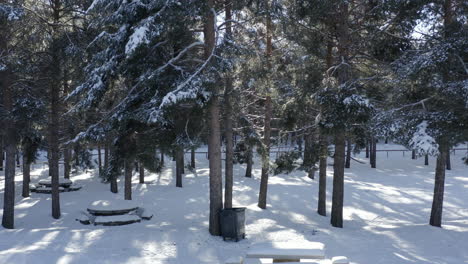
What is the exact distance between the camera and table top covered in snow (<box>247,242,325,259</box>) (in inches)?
241

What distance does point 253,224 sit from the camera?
43.2ft

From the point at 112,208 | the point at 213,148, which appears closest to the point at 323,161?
the point at 213,148

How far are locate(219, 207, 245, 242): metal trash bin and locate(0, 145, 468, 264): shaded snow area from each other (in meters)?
0.23

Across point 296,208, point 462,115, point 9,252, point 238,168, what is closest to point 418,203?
point 296,208

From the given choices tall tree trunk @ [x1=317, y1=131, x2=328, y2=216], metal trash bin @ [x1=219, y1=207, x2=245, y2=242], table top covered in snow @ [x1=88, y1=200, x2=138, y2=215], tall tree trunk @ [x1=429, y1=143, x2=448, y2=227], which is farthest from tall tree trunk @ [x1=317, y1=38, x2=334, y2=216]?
table top covered in snow @ [x1=88, y1=200, x2=138, y2=215]

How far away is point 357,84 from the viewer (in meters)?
11.1

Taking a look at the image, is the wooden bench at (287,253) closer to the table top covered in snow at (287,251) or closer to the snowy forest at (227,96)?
the table top covered in snow at (287,251)

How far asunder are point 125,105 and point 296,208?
9290mm

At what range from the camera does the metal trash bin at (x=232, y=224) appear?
377 inches

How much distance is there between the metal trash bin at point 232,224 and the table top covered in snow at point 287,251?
9.44 feet

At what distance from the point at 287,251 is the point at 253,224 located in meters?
7.02

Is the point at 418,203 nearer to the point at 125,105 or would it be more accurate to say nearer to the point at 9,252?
the point at 125,105

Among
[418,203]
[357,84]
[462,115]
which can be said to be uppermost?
[357,84]

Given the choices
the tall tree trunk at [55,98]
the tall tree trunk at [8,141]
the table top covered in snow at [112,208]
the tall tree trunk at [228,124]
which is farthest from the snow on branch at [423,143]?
the tall tree trunk at [8,141]
